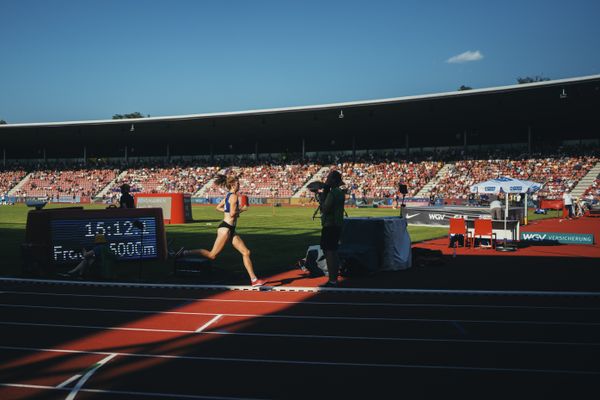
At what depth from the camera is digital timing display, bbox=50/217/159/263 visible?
1059cm

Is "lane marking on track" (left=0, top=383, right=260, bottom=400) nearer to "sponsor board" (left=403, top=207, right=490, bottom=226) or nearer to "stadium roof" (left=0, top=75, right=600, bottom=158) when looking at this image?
"sponsor board" (left=403, top=207, right=490, bottom=226)

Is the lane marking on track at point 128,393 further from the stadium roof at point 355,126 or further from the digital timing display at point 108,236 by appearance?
the stadium roof at point 355,126

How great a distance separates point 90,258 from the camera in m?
10.0

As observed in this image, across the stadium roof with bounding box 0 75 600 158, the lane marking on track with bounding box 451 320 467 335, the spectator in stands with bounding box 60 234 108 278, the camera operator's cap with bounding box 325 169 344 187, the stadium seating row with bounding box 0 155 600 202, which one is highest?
the stadium roof with bounding box 0 75 600 158

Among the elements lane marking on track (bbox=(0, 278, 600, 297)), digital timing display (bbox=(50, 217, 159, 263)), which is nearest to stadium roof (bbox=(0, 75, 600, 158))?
lane marking on track (bbox=(0, 278, 600, 297))

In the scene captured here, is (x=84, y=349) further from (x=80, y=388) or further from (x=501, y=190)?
(x=501, y=190)

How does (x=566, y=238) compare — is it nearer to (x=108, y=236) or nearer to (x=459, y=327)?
(x=459, y=327)

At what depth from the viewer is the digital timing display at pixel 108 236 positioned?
1059cm

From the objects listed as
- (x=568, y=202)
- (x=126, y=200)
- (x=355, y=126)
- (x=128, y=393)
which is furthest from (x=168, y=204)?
(x=355, y=126)

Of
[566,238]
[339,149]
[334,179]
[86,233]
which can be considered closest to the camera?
[334,179]

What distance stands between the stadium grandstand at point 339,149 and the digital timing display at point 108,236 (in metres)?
34.7

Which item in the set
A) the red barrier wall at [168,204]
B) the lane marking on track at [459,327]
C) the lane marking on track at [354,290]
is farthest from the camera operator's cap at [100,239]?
the red barrier wall at [168,204]

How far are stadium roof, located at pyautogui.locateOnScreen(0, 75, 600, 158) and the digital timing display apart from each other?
116 ft

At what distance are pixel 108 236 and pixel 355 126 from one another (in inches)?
1766
